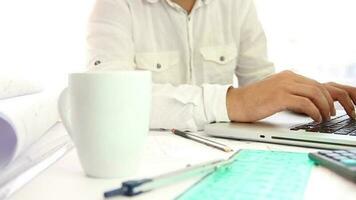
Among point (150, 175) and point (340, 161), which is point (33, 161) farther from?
point (340, 161)

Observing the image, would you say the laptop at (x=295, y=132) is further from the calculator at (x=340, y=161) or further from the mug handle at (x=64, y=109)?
the mug handle at (x=64, y=109)

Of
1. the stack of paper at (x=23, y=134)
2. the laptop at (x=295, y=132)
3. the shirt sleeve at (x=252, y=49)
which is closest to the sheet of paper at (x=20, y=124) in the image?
the stack of paper at (x=23, y=134)

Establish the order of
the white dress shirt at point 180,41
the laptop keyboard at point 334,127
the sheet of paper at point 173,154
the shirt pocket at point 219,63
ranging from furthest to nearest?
the shirt pocket at point 219,63, the white dress shirt at point 180,41, the laptop keyboard at point 334,127, the sheet of paper at point 173,154

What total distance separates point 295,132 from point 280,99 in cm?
11

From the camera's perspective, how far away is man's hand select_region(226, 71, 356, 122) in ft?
2.34

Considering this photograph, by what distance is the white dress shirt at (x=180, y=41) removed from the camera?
3.37 ft

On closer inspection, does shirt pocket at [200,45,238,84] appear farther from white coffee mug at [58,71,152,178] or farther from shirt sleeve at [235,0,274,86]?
white coffee mug at [58,71,152,178]

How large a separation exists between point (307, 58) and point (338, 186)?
116 cm

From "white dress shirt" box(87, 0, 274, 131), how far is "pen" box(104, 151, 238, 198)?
0.53 m

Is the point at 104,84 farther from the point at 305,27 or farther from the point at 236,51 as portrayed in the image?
the point at 305,27

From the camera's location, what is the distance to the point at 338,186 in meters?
0.41

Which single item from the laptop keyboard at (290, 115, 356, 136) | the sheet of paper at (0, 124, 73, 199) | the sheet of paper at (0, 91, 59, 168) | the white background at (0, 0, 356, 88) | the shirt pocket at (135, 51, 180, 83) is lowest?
the sheet of paper at (0, 124, 73, 199)

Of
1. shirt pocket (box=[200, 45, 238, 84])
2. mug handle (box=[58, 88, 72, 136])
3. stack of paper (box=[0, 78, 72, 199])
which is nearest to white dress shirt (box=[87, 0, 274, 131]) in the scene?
shirt pocket (box=[200, 45, 238, 84])

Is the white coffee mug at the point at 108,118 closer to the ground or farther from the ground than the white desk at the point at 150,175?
farther from the ground
